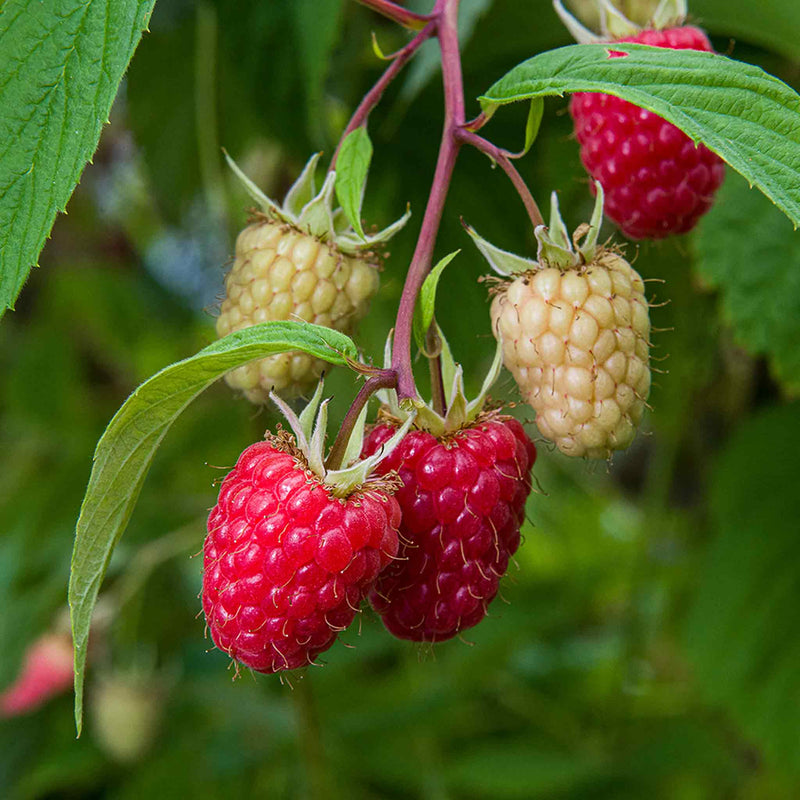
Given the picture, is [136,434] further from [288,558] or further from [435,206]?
[435,206]

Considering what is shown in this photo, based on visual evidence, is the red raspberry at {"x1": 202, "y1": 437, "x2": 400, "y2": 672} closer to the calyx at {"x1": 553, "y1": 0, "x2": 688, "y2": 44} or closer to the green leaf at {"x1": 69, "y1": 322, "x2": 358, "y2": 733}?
the green leaf at {"x1": 69, "y1": 322, "x2": 358, "y2": 733}

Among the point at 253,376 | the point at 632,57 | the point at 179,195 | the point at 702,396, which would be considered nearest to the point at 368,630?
the point at 702,396

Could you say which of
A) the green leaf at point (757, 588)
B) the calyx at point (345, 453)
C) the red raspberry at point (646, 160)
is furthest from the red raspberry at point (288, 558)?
the green leaf at point (757, 588)

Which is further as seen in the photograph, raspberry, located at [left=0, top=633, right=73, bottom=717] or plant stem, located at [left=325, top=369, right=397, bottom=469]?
raspberry, located at [left=0, top=633, right=73, bottom=717]

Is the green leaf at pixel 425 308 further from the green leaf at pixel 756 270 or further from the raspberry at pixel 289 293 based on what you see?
the green leaf at pixel 756 270

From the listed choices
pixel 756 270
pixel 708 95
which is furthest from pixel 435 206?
pixel 756 270

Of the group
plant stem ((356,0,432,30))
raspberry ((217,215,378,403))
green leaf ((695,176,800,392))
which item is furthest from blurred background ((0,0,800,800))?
Answer: raspberry ((217,215,378,403))
